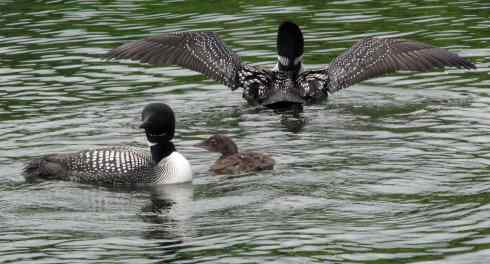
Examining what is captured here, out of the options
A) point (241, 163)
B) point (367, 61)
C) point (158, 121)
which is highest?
point (158, 121)

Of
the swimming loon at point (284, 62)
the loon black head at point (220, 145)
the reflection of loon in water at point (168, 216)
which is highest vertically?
the swimming loon at point (284, 62)

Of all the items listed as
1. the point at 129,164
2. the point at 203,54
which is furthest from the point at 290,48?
the point at 129,164

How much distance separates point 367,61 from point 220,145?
3749 millimetres

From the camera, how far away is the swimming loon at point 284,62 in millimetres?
16922

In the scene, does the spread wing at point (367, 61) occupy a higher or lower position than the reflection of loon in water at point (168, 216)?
higher

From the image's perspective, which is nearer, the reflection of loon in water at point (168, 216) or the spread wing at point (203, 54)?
the reflection of loon in water at point (168, 216)

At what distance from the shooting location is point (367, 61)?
1723 centimetres

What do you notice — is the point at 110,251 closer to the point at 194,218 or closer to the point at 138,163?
the point at 194,218

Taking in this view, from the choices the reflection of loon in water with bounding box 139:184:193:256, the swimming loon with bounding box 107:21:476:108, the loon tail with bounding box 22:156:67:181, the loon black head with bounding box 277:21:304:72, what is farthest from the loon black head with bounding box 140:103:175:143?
the loon black head with bounding box 277:21:304:72

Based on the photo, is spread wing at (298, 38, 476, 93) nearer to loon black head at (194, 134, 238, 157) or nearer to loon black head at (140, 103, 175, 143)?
loon black head at (194, 134, 238, 157)

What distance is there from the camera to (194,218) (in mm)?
11664

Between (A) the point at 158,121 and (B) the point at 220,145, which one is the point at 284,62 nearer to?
(B) the point at 220,145

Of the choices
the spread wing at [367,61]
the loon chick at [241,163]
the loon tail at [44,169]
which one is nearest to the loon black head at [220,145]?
the loon chick at [241,163]

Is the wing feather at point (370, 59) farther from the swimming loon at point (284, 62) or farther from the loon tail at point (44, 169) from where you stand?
the loon tail at point (44, 169)
